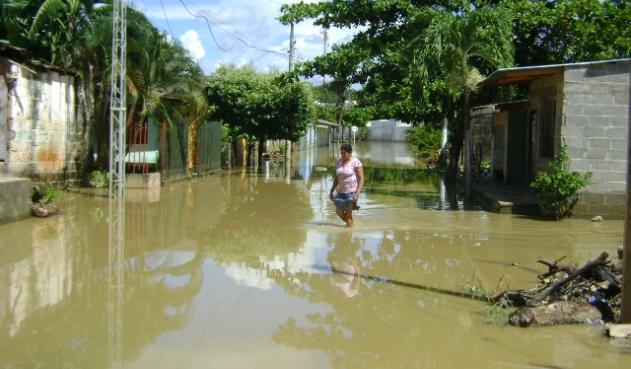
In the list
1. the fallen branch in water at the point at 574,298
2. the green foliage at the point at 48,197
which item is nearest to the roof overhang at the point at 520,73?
the fallen branch in water at the point at 574,298

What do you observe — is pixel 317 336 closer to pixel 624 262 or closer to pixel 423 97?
pixel 624 262

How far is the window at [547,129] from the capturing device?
16.6m

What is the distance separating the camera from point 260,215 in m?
14.4

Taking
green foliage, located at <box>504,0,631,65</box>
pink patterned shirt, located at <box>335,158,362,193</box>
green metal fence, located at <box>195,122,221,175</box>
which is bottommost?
pink patterned shirt, located at <box>335,158,362,193</box>

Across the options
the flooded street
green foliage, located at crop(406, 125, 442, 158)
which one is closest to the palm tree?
the flooded street

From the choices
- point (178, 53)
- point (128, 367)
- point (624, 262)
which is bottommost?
point (128, 367)

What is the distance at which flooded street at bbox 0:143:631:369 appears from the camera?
5.53 meters

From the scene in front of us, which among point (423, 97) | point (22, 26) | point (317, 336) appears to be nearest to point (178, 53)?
point (22, 26)

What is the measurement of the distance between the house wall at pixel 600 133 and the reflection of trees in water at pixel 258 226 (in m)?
5.87

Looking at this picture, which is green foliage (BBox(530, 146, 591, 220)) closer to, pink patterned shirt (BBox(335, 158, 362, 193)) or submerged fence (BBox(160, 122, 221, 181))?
pink patterned shirt (BBox(335, 158, 362, 193))

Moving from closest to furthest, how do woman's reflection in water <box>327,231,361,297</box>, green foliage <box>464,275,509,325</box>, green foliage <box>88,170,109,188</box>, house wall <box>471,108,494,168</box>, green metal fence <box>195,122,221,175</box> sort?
1. green foliage <box>464,275,509,325</box>
2. woman's reflection in water <box>327,231,361,297</box>
3. green foliage <box>88,170,109,188</box>
4. house wall <box>471,108,494,168</box>
5. green metal fence <box>195,122,221,175</box>

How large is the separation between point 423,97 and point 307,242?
8.68m

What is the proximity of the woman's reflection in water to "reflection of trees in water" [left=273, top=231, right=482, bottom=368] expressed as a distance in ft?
0.21

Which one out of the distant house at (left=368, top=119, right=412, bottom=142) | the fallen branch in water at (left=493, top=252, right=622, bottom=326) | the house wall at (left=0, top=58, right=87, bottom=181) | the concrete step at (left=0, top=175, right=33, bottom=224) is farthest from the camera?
the distant house at (left=368, top=119, right=412, bottom=142)
